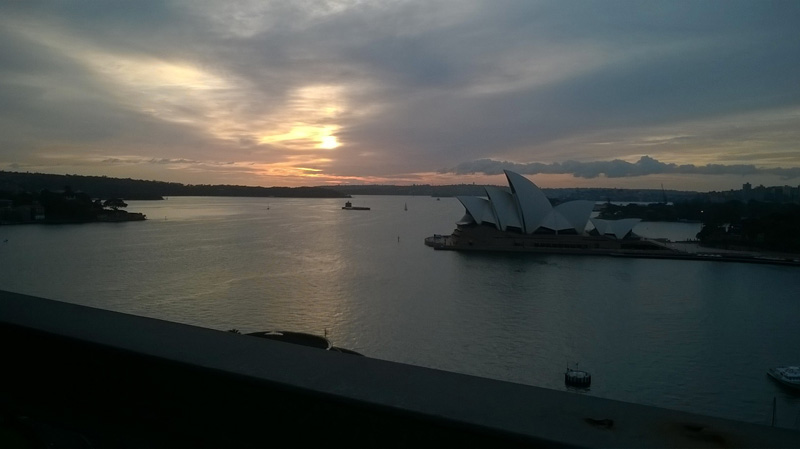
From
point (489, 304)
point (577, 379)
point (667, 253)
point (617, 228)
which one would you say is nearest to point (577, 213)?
point (617, 228)

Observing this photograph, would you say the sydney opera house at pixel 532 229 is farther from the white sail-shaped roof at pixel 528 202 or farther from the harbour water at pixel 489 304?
the harbour water at pixel 489 304

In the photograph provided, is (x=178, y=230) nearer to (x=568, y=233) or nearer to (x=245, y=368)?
(x=568, y=233)

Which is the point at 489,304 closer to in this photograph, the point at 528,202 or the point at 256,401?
the point at 256,401

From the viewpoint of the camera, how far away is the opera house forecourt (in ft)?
49.6

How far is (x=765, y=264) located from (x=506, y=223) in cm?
661

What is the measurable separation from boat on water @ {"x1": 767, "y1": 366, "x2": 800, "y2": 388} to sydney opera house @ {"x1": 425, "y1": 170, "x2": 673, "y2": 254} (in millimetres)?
10161

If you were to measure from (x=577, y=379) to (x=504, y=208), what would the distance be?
1189 centimetres

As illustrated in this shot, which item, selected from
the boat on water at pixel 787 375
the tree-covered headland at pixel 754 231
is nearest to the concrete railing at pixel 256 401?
the boat on water at pixel 787 375

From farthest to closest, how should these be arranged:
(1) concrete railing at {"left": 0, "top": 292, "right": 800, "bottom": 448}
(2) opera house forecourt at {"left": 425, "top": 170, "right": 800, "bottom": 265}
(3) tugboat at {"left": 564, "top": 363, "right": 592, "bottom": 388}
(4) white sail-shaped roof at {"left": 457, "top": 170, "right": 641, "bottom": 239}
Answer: (4) white sail-shaped roof at {"left": 457, "top": 170, "right": 641, "bottom": 239}
(2) opera house forecourt at {"left": 425, "top": 170, "right": 800, "bottom": 265}
(3) tugboat at {"left": 564, "top": 363, "right": 592, "bottom": 388}
(1) concrete railing at {"left": 0, "top": 292, "right": 800, "bottom": 448}

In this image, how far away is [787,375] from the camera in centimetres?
487

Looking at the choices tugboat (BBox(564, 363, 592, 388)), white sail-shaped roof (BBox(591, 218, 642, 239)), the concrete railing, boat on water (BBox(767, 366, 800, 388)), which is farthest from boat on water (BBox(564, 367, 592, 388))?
white sail-shaped roof (BBox(591, 218, 642, 239))

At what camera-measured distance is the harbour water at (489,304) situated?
17.0 ft

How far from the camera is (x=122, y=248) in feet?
45.4

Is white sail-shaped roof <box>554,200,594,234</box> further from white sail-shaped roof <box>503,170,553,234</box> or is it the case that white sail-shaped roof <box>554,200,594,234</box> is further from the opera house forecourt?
white sail-shaped roof <box>503,170,553,234</box>
